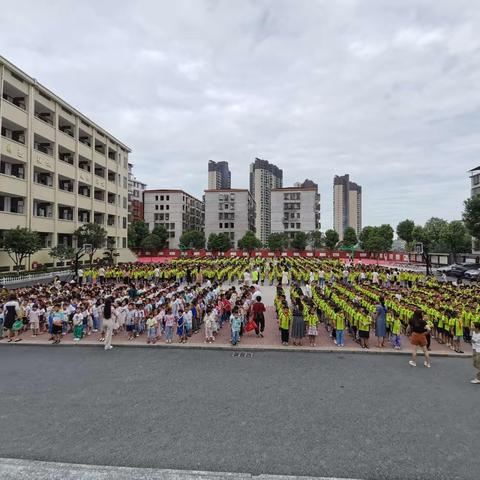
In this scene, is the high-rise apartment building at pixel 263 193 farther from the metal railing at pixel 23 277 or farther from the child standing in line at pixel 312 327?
the child standing in line at pixel 312 327

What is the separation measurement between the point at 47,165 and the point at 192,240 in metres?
40.3

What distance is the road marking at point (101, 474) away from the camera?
16.0 ft

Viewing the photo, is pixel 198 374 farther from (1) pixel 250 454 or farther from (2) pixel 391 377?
(2) pixel 391 377

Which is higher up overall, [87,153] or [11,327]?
[87,153]

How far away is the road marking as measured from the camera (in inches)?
192

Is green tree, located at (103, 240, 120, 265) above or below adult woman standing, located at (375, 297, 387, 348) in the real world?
above

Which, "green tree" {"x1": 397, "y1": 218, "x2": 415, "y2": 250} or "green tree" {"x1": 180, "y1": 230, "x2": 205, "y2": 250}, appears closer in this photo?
"green tree" {"x1": 397, "y1": 218, "x2": 415, "y2": 250}

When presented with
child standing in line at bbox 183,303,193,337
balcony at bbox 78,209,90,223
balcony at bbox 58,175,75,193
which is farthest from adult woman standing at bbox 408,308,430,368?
balcony at bbox 78,209,90,223

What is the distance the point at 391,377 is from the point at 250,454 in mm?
5184

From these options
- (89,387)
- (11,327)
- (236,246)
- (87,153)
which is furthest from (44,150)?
(236,246)

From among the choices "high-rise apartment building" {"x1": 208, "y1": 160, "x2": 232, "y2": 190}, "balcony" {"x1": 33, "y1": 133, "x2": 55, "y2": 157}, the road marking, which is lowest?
the road marking

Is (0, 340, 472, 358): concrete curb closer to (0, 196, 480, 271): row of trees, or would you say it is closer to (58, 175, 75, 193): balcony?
(0, 196, 480, 271): row of trees

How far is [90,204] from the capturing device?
43.3 meters

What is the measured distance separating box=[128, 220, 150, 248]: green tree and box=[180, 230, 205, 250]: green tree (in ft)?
26.2
